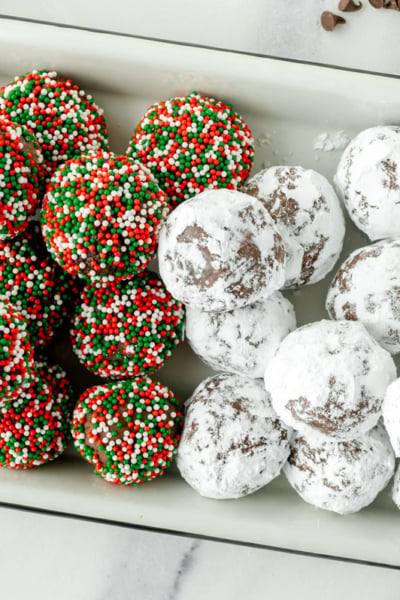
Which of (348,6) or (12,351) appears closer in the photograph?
(12,351)

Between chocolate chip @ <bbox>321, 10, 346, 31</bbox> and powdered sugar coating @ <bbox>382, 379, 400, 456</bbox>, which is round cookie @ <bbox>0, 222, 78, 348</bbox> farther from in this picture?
chocolate chip @ <bbox>321, 10, 346, 31</bbox>

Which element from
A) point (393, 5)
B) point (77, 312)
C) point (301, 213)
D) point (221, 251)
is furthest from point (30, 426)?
point (393, 5)

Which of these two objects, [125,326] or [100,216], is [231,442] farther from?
[100,216]

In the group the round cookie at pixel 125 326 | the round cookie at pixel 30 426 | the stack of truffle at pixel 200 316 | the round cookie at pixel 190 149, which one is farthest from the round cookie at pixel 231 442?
the round cookie at pixel 190 149

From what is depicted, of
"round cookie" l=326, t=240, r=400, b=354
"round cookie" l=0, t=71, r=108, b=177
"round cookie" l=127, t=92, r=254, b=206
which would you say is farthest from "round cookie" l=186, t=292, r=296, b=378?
"round cookie" l=0, t=71, r=108, b=177

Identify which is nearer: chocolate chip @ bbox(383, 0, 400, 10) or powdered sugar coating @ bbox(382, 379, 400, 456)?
powdered sugar coating @ bbox(382, 379, 400, 456)

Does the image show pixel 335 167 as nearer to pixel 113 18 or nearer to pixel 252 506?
pixel 113 18
